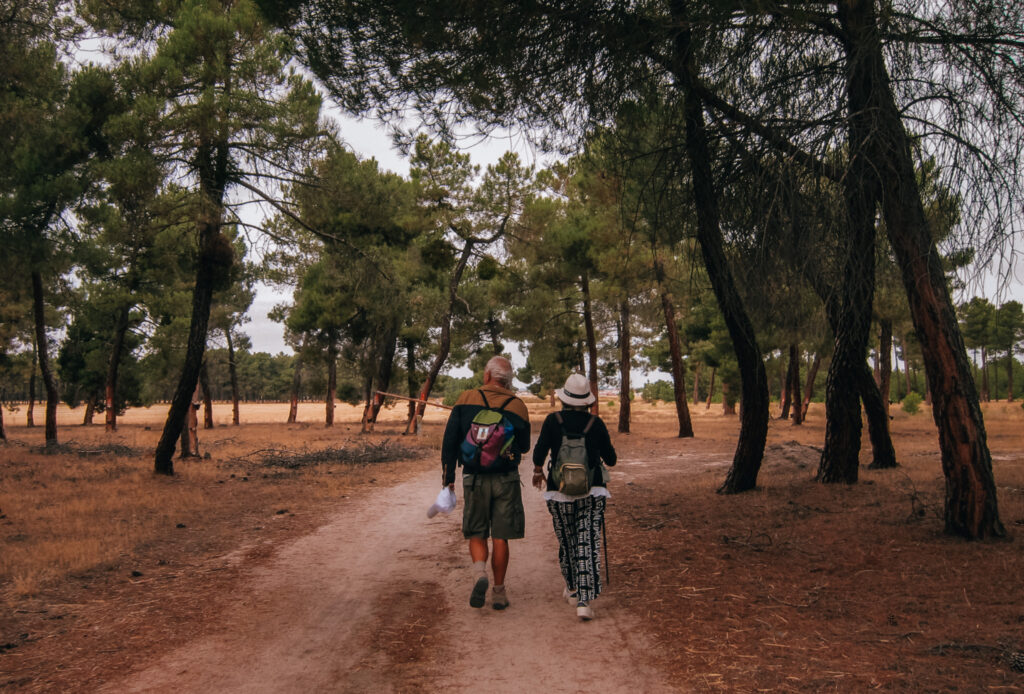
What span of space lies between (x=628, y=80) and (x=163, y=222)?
10472mm

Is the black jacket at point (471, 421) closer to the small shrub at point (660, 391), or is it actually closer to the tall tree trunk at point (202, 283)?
the tall tree trunk at point (202, 283)

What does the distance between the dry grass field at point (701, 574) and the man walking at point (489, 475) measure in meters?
1.21

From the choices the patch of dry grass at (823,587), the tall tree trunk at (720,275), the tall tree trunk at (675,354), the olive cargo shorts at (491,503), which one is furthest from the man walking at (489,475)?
the tall tree trunk at (675,354)

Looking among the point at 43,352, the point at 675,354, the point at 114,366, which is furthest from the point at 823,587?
the point at 114,366

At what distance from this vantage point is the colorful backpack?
17.5ft

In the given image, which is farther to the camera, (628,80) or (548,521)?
(548,521)

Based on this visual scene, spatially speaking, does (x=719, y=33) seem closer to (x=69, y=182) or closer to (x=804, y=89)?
(x=804, y=89)

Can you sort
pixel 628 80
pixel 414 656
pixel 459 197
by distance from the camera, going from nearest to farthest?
pixel 414 656 → pixel 628 80 → pixel 459 197

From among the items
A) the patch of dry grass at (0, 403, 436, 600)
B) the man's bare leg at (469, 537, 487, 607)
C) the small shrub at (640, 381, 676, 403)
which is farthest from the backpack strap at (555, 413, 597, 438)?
the small shrub at (640, 381, 676, 403)

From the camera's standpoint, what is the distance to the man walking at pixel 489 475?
210 inches

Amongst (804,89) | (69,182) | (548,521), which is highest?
(69,182)

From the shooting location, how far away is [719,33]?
664cm

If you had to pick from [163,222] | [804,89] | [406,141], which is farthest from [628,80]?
[163,222]

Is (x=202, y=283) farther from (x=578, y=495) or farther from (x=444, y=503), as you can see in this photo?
(x=578, y=495)
